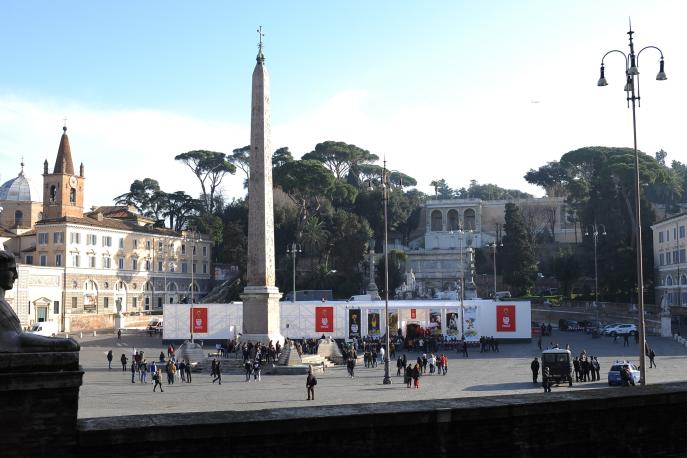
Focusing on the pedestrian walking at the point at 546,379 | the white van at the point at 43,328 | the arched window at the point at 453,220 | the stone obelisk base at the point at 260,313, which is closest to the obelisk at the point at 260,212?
the stone obelisk base at the point at 260,313

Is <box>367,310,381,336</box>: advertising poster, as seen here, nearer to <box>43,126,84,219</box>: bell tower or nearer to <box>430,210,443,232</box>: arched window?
<box>43,126,84,219</box>: bell tower

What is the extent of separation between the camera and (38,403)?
5621 mm

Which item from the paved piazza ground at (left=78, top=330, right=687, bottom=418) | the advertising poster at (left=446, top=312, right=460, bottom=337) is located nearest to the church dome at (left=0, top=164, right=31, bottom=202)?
the paved piazza ground at (left=78, top=330, right=687, bottom=418)

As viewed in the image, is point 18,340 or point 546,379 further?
point 546,379

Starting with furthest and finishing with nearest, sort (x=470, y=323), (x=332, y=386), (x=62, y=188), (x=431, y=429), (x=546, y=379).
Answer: (x=62, y=188), (x=470, y=323), (x=332, y=386), (x=546, y=379), (x=431, y=429)

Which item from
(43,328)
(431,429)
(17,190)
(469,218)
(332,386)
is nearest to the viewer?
(431,429)

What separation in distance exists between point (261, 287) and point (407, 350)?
10504 mm

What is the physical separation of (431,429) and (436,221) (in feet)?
337

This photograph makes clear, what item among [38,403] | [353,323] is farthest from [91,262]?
[38,403]

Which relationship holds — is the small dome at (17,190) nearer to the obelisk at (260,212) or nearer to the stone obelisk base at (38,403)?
the obelisk at (260,212)

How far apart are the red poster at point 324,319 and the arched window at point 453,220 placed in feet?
213

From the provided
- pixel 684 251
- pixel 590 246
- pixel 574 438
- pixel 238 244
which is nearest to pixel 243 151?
pixel 238 244

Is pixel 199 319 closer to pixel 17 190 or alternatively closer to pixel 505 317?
pixel 505 317

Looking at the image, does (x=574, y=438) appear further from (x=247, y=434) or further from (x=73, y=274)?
(x=73, y=274)
